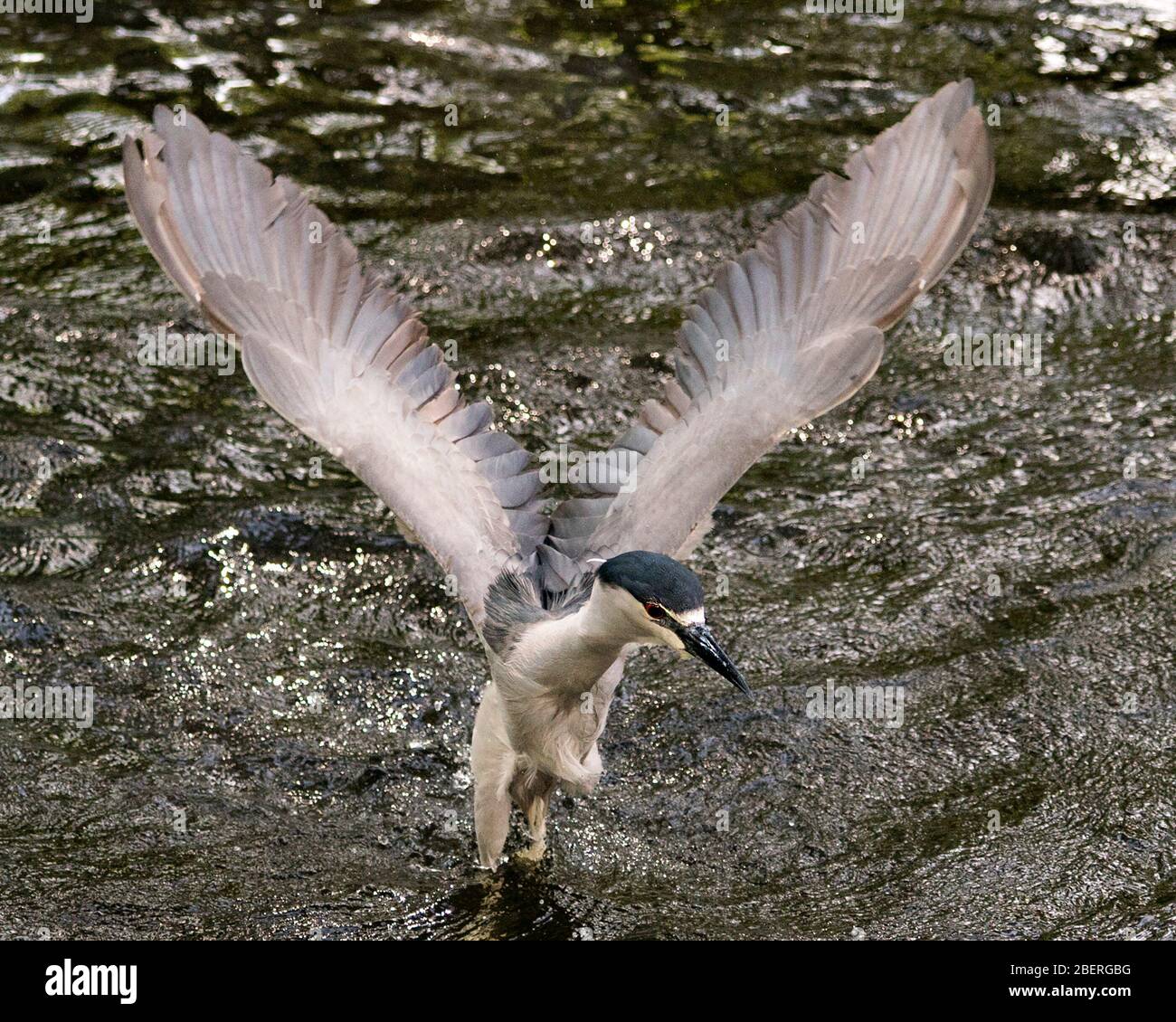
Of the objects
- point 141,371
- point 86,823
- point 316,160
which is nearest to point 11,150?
point 316,160

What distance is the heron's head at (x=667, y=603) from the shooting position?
356 centimetres

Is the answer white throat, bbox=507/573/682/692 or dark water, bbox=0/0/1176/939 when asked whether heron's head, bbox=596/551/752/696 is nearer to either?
white throat, bbox=507/573/682/692

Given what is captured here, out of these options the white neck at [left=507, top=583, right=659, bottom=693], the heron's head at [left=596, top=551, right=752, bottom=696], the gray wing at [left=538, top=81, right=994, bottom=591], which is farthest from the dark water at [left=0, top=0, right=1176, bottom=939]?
the heron's head at [left=596, top=551, right=752, bottom=696]

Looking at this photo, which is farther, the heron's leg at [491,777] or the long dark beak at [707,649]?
the heron's leg at [491,777]

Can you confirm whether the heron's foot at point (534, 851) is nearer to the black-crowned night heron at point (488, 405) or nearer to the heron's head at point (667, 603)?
the black-crowned night heron at point (488, 405)

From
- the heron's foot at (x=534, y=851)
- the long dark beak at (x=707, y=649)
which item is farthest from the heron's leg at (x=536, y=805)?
the long dark beak at (x=707, y=649)

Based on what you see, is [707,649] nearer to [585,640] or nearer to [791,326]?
[585,640]

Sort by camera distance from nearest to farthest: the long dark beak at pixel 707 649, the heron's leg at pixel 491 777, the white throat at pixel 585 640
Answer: the long dark beak at pixel 707 649, the white throat at pixel 585 640, the heron's leg at pixel 491 777

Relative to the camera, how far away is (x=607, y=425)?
266 inches

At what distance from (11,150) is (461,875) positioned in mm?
5503

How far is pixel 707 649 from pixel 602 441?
319cm

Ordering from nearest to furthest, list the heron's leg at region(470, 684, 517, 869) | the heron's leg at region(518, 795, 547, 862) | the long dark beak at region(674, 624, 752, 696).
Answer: the long dark beak at region(674, 624, 752, 696)
the heron's leg at region(470, 684, 517, 869)
the heron's leg at region(518, 795, 547, 862)

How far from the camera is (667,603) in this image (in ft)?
11.8

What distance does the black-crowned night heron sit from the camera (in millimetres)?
4461
